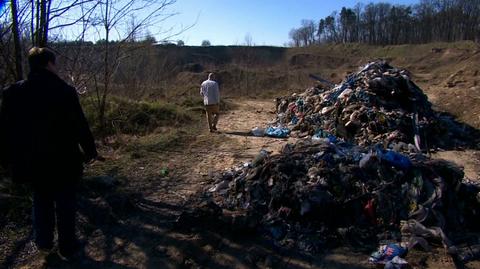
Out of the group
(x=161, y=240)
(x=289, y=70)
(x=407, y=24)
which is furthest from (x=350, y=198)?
(x=407, y=24)

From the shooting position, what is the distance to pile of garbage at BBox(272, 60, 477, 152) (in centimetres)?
875

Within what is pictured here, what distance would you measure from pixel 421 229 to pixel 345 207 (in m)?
0.77

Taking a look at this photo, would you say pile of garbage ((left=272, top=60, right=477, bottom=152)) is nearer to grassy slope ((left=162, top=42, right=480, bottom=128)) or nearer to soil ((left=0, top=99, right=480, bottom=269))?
grassy slope ((left=162, top=42, right=480, bottom=128))

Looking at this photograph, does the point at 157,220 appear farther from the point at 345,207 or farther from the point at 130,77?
the point at 130,77

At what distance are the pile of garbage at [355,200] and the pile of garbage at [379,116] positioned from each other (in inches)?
111

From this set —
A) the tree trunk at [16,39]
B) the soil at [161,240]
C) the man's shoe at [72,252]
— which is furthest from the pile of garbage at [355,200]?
the tree trunk at [16,39]

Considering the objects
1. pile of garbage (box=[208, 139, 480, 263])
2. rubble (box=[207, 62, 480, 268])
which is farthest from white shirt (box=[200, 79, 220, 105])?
pile of garbage (box=[208, 139, 480, 263])

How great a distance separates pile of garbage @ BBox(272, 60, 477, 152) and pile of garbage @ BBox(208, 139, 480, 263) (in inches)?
111

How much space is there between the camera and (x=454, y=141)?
29.9 ft

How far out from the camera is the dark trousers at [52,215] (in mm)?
3307

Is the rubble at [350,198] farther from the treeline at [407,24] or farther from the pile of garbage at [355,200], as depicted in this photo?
the treeline at [407,24]

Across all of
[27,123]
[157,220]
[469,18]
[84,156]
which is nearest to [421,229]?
[157,220]

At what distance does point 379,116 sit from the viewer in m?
8.98

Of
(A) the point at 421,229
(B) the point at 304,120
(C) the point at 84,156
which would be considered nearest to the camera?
(C) the point at 84,156
